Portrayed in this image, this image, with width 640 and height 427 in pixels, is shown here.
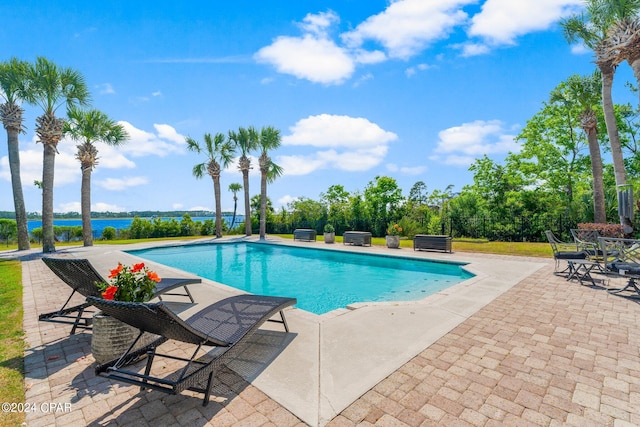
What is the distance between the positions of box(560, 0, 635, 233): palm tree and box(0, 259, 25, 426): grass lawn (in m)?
14.9

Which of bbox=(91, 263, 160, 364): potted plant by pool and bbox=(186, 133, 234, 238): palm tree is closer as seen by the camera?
bbox=(91, 263, 160, 364): potted plant by pool

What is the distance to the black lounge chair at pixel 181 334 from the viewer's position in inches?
80.1

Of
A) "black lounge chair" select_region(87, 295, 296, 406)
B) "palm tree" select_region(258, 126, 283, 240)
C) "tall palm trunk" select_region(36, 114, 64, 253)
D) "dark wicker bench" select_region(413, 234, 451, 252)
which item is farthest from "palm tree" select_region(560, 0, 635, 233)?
"tall palm trunk" select_region(36, 114, 64, 253)

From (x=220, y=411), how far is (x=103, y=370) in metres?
0.98

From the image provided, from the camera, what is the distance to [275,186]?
21.2 metres

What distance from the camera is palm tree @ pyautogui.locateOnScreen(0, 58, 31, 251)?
40.2 ft

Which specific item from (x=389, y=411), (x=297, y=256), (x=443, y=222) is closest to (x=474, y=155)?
(x=443, y=222)

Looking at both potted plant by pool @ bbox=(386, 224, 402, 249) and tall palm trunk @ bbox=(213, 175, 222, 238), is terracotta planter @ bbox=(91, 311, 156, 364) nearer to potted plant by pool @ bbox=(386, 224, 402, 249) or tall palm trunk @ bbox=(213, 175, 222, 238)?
potted plant by pool @ bbox=(386, 224, 402, 249)

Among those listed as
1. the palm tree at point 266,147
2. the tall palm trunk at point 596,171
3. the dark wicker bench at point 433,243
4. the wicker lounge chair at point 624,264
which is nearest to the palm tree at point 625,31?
the tall palm trunk at point 596,171

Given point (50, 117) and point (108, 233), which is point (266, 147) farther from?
point (108, 233)

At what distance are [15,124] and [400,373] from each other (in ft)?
61.1

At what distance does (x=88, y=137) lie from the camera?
48.7 ft

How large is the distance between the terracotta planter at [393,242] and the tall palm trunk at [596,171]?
8.59 meters

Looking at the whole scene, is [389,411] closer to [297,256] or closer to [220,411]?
[220,411]
